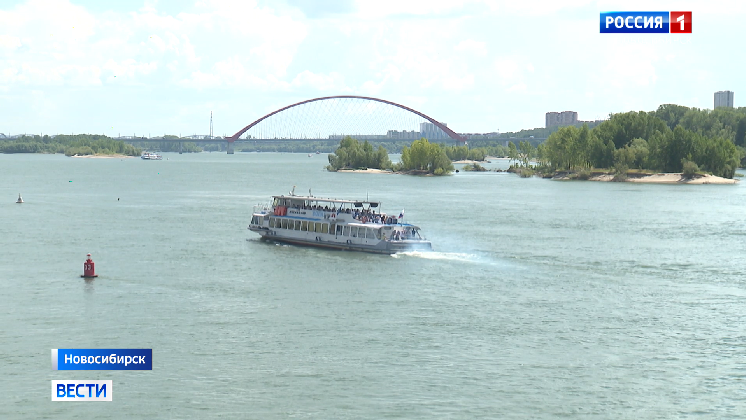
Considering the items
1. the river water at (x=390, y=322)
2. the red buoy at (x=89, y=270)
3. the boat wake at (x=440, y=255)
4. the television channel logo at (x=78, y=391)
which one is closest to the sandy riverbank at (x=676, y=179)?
the river water at (x=390, y=322)

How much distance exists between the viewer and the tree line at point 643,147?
143 meters

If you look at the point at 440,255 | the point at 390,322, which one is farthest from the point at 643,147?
the point at 390,322

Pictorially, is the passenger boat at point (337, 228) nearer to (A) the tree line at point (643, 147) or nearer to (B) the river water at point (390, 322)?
(B) the river water at point (390, 322)

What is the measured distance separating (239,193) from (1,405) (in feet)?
303

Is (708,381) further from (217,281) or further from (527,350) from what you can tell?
(217,281)

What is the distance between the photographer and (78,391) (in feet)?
91.6

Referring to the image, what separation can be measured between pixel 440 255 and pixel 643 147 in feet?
→ 339

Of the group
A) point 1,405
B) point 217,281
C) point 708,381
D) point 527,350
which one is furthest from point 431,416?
point 217,281

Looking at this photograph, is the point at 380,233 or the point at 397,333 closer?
the point at 397,333

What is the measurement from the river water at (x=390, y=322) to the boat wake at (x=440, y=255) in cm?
23

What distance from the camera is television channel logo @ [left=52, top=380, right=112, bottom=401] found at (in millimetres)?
27469

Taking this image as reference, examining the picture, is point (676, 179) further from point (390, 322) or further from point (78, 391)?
point (78, 391)

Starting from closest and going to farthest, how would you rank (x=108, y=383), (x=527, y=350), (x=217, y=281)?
(x=108, y=383)
(x=527, y=350)
(x=217, y=281)

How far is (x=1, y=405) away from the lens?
2678 centimetres
